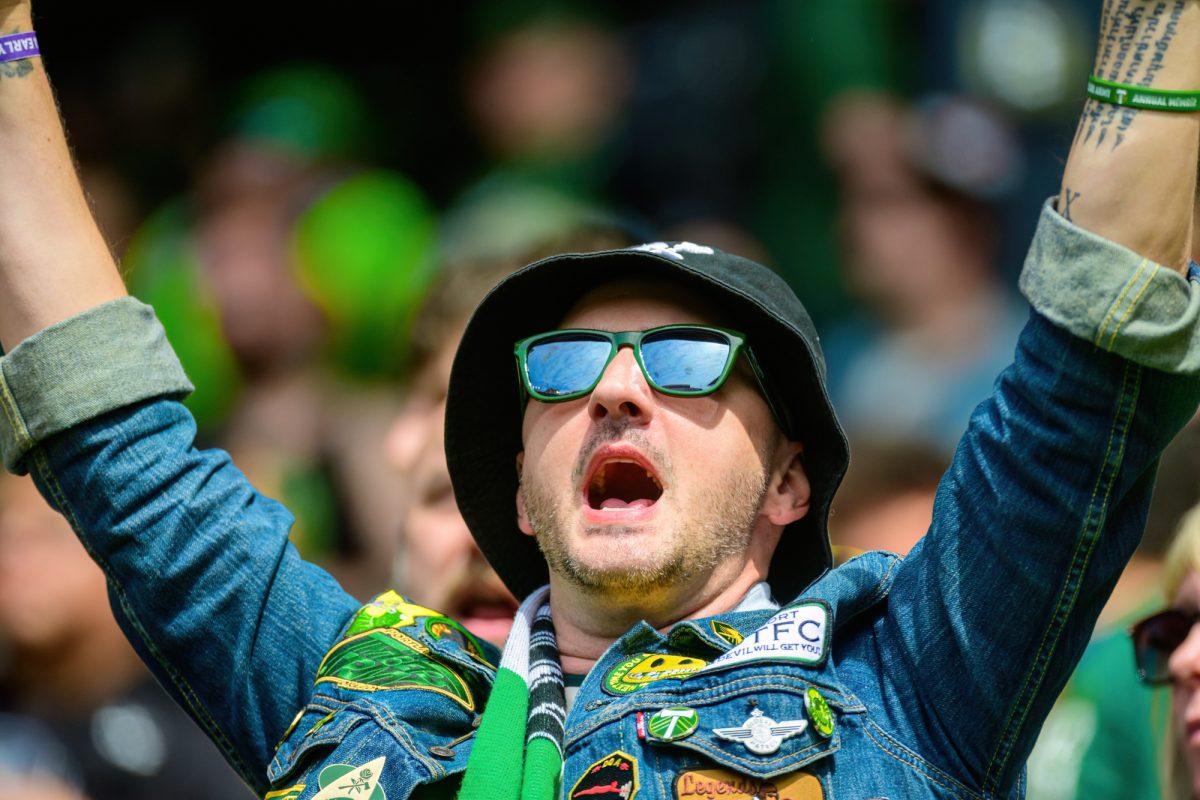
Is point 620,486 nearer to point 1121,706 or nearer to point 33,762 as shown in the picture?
point 1121,706

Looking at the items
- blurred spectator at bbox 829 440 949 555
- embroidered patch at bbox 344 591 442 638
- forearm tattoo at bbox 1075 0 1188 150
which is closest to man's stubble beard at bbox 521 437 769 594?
embroidered patch at bbox 344 591 442 638

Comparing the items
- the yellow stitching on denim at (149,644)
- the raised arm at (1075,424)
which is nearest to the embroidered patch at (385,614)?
the yellow stitching on denim at (149,644)

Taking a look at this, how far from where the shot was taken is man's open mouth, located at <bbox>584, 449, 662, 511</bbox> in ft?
8.71

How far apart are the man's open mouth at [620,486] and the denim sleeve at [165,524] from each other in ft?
1.69

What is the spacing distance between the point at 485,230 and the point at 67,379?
5.56 ft

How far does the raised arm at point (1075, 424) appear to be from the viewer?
1.98 meters

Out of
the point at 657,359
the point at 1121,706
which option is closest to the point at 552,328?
the point at 657,359

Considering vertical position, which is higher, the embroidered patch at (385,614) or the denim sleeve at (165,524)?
the denim sleeve at (165,524)

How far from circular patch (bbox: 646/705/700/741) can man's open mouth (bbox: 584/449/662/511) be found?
449mm

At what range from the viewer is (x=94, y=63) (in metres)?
5.95

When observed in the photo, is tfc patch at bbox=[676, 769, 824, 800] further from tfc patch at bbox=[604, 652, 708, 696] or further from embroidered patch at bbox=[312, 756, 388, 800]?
embroidered patch at bbox=[312, 756, 388, 800]

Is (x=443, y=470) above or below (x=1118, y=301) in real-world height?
below

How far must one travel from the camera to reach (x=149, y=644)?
255 cm

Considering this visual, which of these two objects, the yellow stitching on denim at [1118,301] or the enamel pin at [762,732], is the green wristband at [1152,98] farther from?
the enamel pin at [762,732]
